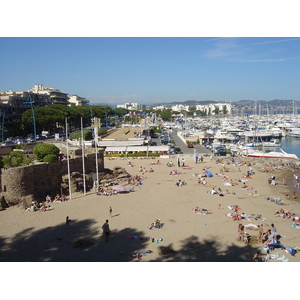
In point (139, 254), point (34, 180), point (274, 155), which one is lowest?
point (274, 155)

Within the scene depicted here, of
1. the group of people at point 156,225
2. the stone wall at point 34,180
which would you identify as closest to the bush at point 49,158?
the stone wall at point 34,180

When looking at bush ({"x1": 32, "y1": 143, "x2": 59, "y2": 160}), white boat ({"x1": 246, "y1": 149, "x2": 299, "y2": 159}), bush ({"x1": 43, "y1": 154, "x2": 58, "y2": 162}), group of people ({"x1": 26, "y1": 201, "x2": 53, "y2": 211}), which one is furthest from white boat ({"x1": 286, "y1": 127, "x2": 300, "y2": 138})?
group of people ({"x1": 26, "y1": 201, "x2": 53, "y2": 211})

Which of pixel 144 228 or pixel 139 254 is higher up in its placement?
pixel 139 254

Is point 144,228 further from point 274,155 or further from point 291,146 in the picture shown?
point 291,146

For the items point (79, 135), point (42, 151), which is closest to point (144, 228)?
point (42, 151)

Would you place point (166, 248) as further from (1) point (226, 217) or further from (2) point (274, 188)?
(2) point (274, 188)

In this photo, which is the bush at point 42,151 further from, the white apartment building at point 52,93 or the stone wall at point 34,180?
the white apartment building at point 52,93

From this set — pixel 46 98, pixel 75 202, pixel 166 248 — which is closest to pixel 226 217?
pixel 166 248
